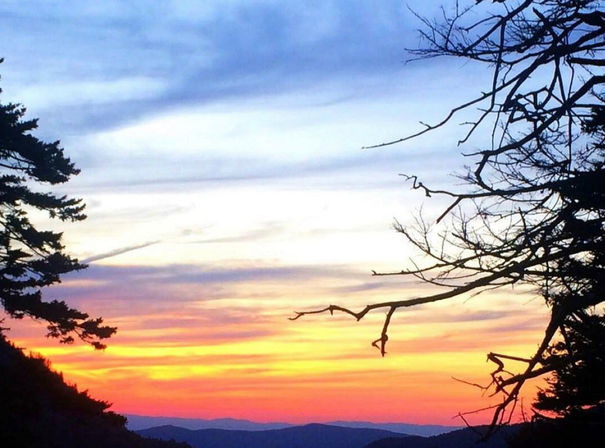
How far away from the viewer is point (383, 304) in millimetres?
6500

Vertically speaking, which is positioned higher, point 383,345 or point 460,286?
point 460,286

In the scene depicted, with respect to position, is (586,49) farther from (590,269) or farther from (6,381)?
(6,381)

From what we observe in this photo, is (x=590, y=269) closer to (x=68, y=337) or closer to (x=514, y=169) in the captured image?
(x=514, y=169)

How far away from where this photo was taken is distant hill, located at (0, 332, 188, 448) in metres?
18.7

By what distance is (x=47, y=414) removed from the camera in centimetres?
2267

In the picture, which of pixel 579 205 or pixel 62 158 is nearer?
pixel 579 205

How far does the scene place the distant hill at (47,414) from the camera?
737 inches

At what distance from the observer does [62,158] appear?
35375 mm

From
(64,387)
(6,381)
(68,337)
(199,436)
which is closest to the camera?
(6,381)

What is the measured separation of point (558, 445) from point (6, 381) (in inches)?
587

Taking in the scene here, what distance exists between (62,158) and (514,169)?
30411 millimetres

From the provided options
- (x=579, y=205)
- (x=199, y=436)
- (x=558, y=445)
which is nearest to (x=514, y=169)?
(x=579, y=205)

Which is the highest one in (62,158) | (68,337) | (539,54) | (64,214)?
(62,158)

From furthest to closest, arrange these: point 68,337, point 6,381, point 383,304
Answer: point 68,337, point 6,381, point 383,304
